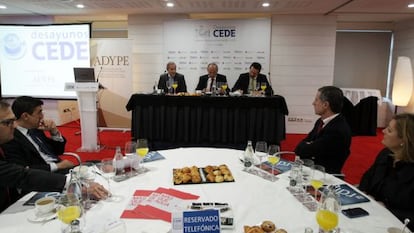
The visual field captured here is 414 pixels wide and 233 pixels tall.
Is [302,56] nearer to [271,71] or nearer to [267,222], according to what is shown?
[271,71]

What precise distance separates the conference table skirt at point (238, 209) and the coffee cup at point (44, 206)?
0.19 feet

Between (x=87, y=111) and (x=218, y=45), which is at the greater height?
(x=218, y=45)

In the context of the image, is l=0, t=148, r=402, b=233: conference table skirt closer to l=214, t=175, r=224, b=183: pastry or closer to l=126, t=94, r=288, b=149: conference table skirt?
l=214, t=175, r=224, b=183: pastry

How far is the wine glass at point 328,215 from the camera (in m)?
1.19

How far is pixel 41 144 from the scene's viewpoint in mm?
2445

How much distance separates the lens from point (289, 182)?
176cm

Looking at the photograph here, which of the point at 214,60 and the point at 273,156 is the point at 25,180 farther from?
the point at 214,60

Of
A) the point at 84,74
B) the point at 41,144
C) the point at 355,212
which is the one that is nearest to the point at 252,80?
the point at 84,74

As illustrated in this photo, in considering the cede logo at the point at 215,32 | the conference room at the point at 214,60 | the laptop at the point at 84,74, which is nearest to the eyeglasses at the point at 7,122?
the conference room at the point at 214,60

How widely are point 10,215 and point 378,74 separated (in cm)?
769

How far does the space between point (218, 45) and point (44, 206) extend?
5228 millimetres

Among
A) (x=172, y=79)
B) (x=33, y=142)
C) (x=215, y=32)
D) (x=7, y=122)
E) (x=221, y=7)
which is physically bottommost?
(x=33, y=142)

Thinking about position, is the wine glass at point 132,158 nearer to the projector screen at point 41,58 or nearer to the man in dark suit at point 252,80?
the man in dark suit at point 252,80

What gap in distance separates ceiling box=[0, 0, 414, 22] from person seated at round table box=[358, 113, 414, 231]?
3579 mm
